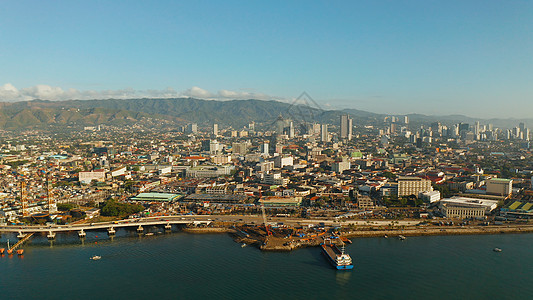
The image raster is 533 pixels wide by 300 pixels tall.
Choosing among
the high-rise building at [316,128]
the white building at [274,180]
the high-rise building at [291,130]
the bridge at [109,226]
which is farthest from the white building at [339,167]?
the high-rise building at [316,128]

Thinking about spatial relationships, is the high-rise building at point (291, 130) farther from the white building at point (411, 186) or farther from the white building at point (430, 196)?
the white building at point (430, 196)

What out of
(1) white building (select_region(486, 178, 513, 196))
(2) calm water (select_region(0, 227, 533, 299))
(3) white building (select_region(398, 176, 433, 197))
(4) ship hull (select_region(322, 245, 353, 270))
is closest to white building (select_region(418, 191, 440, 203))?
(3) white building (select_region(398, 176, 433, 197))

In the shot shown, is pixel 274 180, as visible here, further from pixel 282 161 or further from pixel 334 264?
pixel 334 264

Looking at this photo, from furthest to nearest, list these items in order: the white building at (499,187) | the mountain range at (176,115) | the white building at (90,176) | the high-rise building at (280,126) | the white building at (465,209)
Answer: the mountain range at (176,115)
the high-rise building at (280,126)
the white building at (90,176)
the white building at (499,187)
the white building at (465,209)

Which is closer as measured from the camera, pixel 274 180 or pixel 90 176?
pixel 274 180

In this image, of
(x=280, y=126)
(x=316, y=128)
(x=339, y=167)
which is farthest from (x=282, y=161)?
(x=280, y=126)

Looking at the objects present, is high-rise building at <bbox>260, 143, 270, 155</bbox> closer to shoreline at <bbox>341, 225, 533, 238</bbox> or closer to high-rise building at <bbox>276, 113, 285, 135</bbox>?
high-rise building at <bbox>276, 113, 285, 135</bbox>
